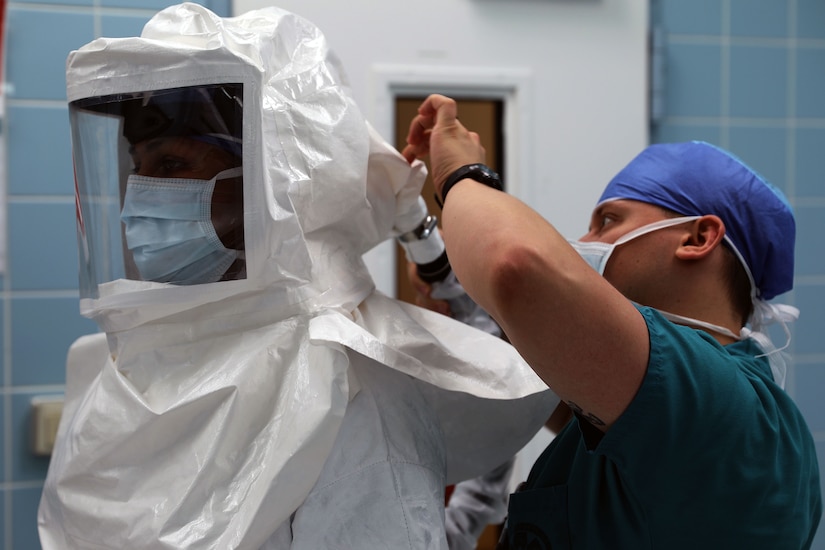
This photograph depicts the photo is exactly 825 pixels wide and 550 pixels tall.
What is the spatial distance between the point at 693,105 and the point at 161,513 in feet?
4.80

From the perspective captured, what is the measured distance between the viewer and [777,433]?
837 millimetres

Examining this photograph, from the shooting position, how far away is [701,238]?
3.26 ft

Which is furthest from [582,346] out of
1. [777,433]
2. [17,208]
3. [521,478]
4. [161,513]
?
[17,208]

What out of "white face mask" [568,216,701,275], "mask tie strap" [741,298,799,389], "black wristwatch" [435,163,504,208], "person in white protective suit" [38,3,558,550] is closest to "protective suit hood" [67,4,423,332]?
"person in white protective suit" [38,3,558,550]

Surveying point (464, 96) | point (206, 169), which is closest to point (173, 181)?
point (206, 169)

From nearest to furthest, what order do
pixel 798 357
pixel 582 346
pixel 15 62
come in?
pixel 582 346, pixel 15 62, pixel 798 357

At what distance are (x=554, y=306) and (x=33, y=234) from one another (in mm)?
1197

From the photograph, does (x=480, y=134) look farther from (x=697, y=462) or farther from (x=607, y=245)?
(x=697, y=462)

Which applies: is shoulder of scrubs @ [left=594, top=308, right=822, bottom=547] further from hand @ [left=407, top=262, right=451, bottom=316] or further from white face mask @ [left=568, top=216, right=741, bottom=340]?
hand @ [left=407, top=262, right=451, bottom=316]

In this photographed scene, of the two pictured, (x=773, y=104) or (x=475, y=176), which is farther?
(x=773, y=104)

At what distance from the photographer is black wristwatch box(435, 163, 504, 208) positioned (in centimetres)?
91

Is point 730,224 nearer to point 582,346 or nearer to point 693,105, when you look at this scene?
point 582,346

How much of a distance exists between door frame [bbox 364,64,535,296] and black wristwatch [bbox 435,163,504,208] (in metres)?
0.72

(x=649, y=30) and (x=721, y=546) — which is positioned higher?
(x=649, y=30)
